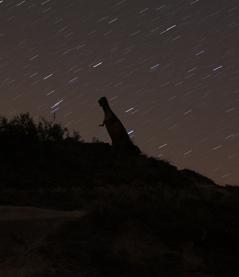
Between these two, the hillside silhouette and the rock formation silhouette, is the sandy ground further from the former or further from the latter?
the rock formation silhouette

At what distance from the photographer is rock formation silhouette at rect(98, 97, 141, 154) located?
31.0m

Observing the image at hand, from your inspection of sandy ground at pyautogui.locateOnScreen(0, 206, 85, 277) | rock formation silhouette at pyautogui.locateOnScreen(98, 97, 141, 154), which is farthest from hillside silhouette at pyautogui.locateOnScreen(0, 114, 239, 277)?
rock formation silhouette at pyautogui.locateOnScreen(98, 97, 141, 154)

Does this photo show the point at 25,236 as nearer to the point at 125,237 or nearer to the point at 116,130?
the point at 125,237

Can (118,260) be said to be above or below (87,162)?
below

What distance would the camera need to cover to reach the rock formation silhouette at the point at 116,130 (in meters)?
31.0

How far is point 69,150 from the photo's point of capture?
1123 inches

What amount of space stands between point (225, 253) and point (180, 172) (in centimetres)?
1778

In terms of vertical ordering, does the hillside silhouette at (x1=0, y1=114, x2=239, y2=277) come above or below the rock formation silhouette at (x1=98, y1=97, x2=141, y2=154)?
below

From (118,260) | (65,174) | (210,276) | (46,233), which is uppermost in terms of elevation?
(65,174)

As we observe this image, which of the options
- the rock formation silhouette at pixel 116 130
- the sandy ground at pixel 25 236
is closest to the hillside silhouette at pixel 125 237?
the sandy ground at pixel 25 236

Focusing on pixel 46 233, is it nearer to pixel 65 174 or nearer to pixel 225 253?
pixel 225 253

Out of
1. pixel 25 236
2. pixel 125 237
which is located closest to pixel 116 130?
pixel 25 236

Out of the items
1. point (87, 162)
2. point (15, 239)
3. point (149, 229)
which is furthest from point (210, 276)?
point (87, 162)

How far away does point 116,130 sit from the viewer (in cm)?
3178
